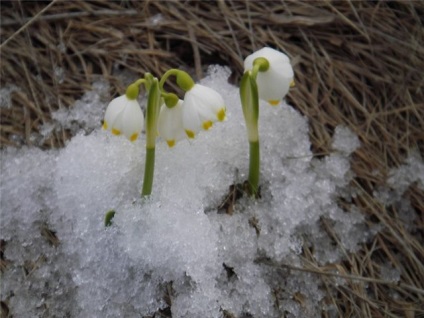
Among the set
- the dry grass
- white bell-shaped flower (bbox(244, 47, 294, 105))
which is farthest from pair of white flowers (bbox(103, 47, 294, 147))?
the dry grass

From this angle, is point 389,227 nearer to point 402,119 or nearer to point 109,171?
point 402,119

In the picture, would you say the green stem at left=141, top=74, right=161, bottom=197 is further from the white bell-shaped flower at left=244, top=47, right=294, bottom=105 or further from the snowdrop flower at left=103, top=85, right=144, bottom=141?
the white bell-shaped flower at left=244, top=47, right=294, bottom=105

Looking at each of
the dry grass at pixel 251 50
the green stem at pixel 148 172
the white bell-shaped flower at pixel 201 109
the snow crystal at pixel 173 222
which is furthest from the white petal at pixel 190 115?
the dry grass at pixel 251 50

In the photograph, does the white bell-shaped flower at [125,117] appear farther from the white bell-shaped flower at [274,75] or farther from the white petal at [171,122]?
the white bell-shaped flower at [274,75]

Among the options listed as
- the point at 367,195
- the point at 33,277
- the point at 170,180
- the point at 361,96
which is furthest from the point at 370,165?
the point at 33,277

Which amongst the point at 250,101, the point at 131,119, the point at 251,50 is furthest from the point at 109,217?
the point at 251,50

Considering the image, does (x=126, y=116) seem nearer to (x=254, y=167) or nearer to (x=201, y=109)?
(x=201, y=109)
